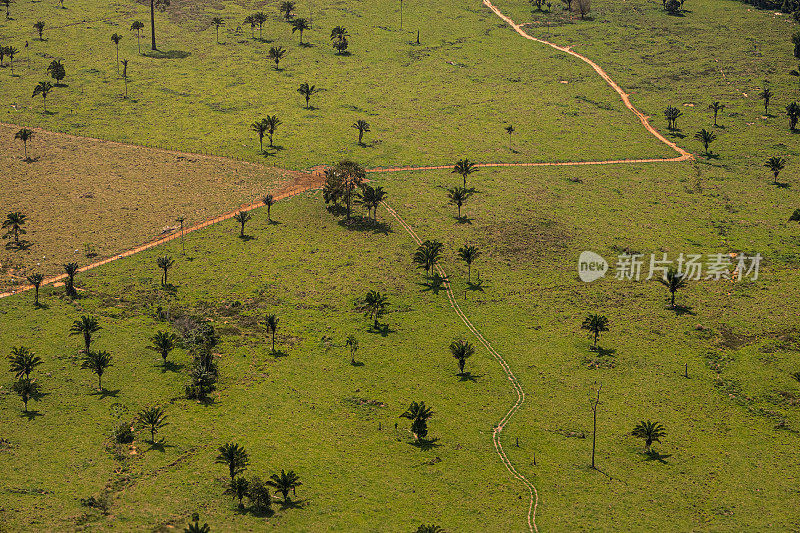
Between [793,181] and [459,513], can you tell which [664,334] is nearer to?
[459,513]

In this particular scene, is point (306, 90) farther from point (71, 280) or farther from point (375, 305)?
point (375, 305)

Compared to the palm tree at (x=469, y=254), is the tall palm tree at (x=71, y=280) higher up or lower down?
lower down

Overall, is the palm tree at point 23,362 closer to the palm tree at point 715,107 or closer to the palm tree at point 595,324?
the palm tree at point 595,324

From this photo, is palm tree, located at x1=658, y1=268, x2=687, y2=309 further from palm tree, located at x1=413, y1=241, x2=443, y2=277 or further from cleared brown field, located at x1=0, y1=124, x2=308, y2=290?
cleared brown field, located at x1=0, y1=124, x2=308, y2=290

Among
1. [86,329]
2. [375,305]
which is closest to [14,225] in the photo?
[86,329]

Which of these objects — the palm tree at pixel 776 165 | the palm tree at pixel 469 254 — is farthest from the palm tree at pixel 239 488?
the palm tree at pixel 776 165

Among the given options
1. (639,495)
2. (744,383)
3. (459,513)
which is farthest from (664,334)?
(459,513)
